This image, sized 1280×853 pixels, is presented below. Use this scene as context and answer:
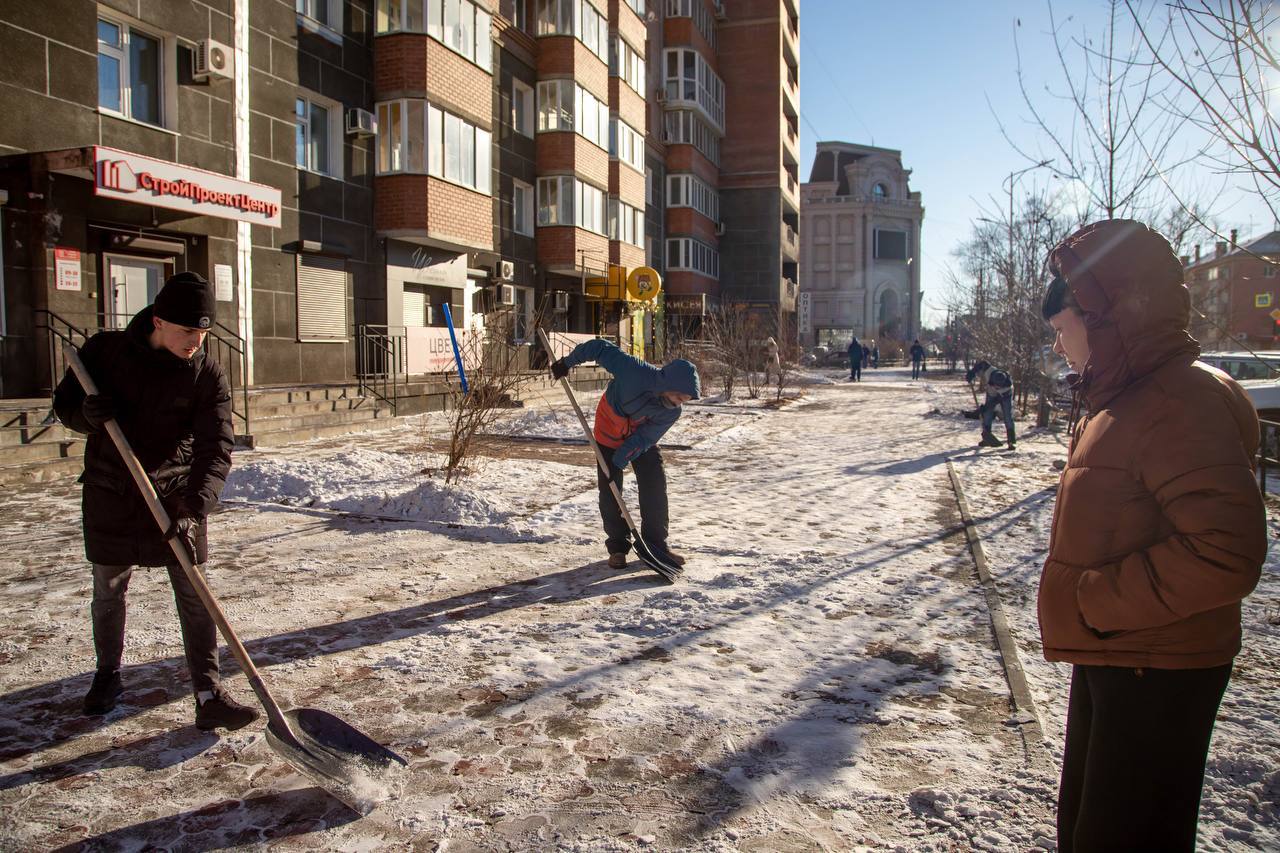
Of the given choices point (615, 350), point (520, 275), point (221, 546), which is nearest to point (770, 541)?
point (615, 350)

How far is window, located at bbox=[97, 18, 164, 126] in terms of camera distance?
12273 mm

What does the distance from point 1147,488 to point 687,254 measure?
3645 centimetres

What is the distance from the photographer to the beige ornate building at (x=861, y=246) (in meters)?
73.5

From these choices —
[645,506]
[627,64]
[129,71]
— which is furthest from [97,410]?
[627,64]

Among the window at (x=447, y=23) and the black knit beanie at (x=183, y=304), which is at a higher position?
the window at (x=447, y=23)

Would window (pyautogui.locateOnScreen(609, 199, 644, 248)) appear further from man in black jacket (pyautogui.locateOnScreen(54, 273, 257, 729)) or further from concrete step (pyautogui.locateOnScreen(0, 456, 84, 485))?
man in black jacket (pyautogui.locateOnScreen(54, 273, 257, 729))

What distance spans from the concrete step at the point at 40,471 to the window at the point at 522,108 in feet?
54.6

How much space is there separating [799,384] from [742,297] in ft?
47.8

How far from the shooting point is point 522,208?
24297 millimetres

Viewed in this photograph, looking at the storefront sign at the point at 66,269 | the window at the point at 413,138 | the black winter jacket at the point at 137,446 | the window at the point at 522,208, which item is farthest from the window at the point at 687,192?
the black winter jacket at the point at 137,446

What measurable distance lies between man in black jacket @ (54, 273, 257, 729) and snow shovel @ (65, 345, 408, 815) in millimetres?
84

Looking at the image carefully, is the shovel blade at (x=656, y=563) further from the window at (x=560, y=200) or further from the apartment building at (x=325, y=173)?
the window at (x=560, y=200)

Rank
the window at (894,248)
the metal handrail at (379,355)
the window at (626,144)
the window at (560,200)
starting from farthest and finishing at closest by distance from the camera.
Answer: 1. the window at (894,248)
2. the window at (626,144)
3. the window at (560,200)
4. the metal handrail at (379,355)

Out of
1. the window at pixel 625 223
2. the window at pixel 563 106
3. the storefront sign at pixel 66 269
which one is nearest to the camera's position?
the storefront sign at pixel 66 269
